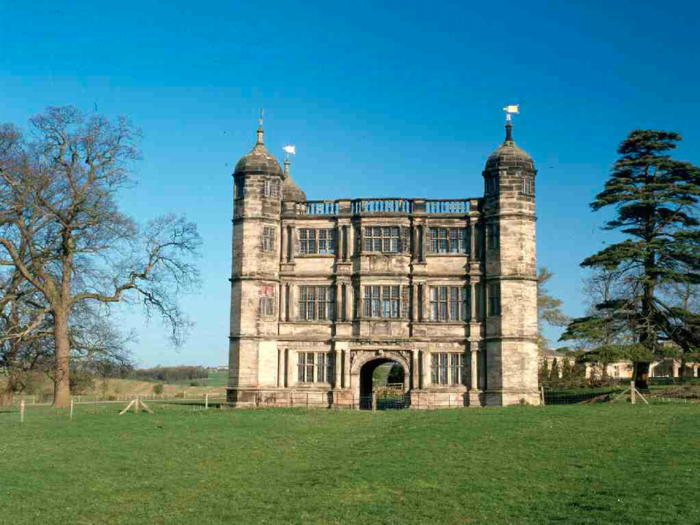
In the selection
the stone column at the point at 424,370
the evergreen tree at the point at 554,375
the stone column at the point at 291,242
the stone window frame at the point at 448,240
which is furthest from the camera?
the evergreen tree at the point at 554,375

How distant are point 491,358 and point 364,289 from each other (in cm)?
703

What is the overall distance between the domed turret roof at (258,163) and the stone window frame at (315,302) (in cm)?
610

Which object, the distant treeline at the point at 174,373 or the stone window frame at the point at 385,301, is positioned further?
the distant treeline at the point at 174,373

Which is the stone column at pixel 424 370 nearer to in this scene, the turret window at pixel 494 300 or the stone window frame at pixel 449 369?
the stone window frame at pixel 449 369

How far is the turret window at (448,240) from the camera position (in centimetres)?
4169

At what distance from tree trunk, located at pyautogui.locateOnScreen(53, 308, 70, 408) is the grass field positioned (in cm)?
879

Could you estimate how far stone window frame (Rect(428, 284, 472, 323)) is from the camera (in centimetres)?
4116

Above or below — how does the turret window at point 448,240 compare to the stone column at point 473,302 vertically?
above

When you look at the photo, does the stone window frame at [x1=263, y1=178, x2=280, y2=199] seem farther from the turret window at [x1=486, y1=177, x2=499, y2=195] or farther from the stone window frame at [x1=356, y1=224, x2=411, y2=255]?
the turret window at [x1=486, y1=177, x2=499, y2=195]

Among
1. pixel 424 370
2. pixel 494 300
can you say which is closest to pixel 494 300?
pixel 494 300

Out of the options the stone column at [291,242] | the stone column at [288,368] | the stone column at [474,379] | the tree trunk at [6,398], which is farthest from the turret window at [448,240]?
the tree trunk at [6,398]

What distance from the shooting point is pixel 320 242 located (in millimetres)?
42406

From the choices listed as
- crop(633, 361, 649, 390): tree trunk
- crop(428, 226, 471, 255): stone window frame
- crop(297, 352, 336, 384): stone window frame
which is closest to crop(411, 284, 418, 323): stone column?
crop(428, 226, 471, 255): stone window frame

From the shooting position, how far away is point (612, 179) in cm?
4388
